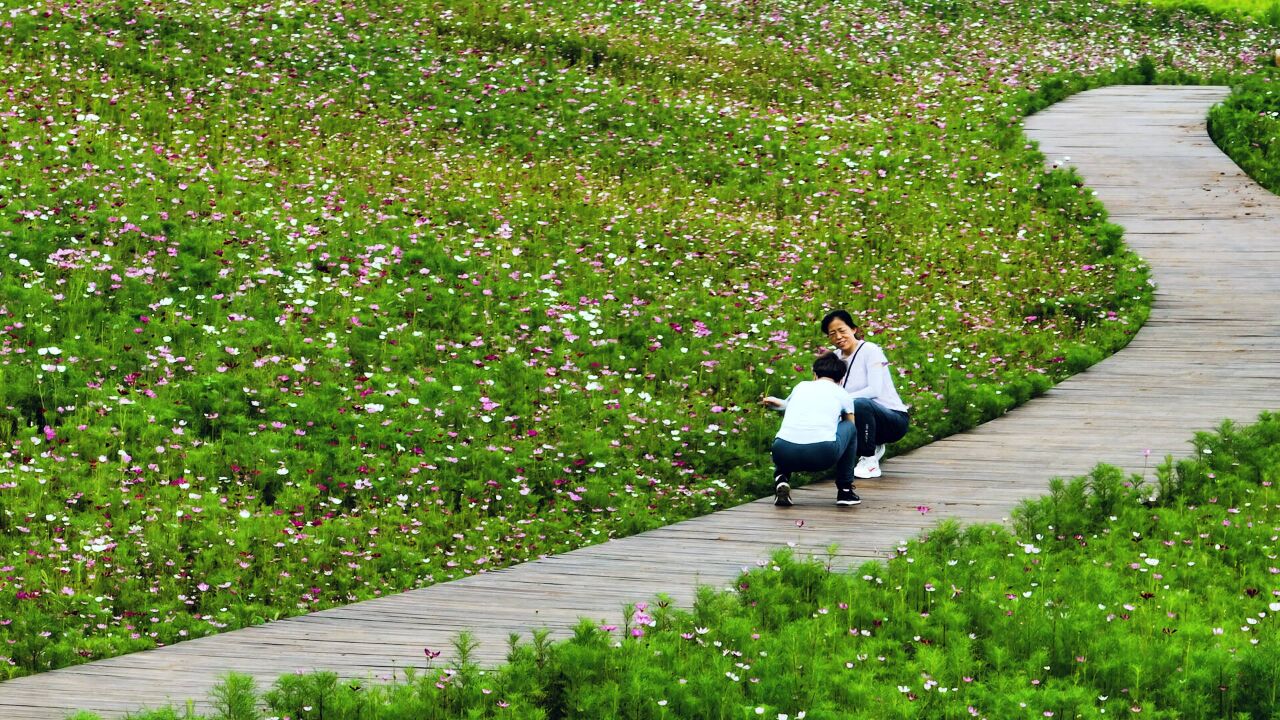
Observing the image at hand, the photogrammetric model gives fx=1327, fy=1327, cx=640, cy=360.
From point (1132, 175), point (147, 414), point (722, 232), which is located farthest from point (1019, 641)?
point (1132, 175)

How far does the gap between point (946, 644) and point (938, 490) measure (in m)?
2.80

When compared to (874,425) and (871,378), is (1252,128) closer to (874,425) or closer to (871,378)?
(871,378)

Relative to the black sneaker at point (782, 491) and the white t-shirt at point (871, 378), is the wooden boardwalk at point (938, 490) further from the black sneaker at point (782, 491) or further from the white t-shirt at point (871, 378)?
the white t-shirt at point (871, 378)

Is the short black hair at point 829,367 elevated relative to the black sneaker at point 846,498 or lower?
elevated

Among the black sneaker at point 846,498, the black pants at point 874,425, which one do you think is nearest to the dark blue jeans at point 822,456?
the black sneaker at point 846,498

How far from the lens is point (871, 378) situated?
10047mm

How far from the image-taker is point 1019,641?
6.96m

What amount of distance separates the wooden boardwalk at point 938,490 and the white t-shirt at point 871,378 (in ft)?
1.93

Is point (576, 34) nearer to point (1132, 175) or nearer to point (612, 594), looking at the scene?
point (1132, 175)

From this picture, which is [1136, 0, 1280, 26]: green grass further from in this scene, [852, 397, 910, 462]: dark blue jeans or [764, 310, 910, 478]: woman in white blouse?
[852, 397, 910, 462]: dark blue jeans

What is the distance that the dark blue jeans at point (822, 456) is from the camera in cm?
931

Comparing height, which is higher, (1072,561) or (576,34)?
(576,34)

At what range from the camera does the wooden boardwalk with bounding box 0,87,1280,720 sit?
22.3ft

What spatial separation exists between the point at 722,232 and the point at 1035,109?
8.62 m
